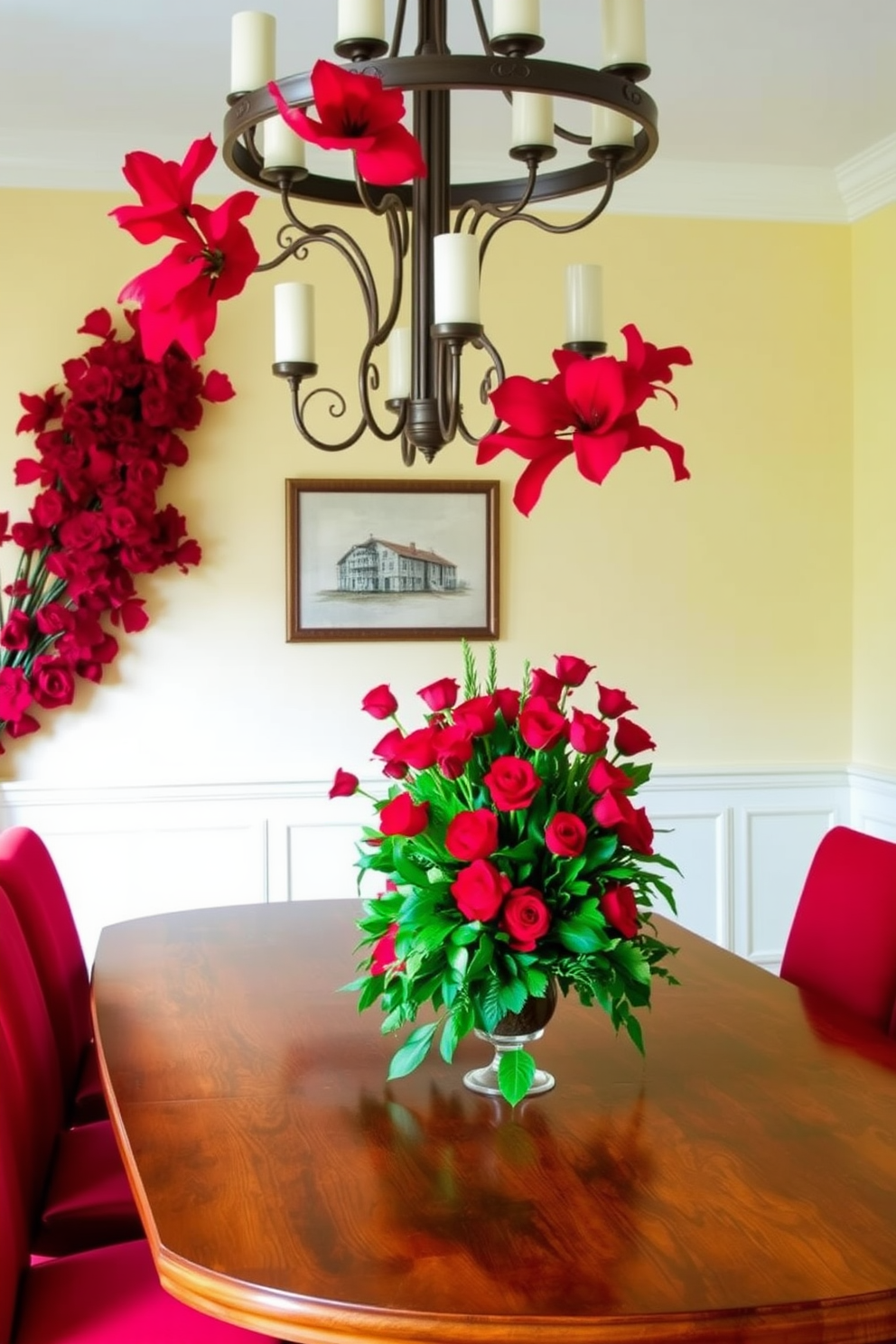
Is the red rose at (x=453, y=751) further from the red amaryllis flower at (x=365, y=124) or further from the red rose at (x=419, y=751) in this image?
the red amaryllis flower at (x=365, y=124)

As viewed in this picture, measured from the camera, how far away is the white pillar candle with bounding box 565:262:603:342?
2211 mm

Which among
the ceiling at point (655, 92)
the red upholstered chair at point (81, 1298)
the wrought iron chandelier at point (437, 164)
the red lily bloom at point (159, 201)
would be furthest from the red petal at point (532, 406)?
the ceiling at point (655, 92)

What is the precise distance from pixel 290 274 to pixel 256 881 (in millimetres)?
1837

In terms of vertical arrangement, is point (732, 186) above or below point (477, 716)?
above

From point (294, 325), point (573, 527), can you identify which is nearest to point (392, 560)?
point (573, 527)

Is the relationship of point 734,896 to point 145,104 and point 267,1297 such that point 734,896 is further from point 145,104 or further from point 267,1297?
point 267,1297

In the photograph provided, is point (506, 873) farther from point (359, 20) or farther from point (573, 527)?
point (573, 527)

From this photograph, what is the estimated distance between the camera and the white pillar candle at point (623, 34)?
6.14 feet

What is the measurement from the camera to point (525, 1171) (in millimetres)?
1587

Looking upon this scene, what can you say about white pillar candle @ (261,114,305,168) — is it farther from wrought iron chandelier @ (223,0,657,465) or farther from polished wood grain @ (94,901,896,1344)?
polished wood grain @ (94,901,896,1344)

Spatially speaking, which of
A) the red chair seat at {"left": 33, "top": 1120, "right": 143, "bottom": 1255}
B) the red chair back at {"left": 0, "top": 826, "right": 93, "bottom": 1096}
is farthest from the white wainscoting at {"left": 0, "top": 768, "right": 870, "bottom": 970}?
the red chair seat at {"left": 33, "top": 1120, "right": 143, "bottom": 1255}

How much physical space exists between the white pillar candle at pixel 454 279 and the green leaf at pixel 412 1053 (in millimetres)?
963

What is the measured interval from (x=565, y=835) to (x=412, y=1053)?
37 centimetres

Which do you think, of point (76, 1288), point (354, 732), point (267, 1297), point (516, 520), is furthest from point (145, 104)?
point (267, 1297)
